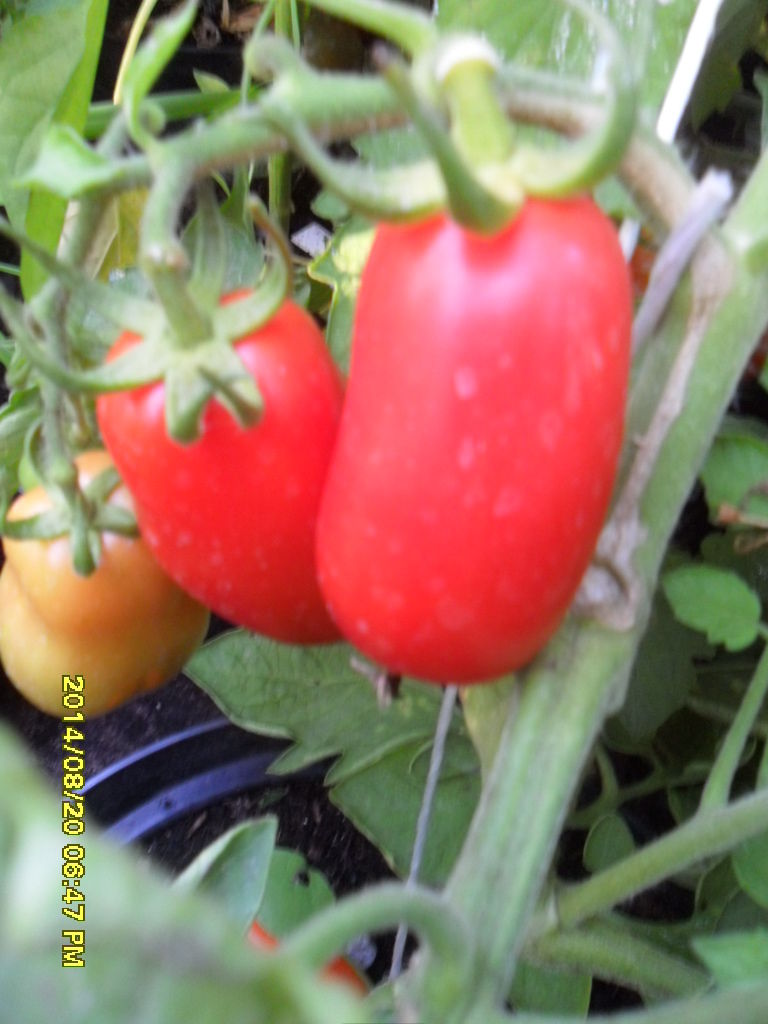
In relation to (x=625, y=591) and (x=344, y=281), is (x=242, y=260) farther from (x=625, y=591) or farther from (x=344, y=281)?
(x=625, y=591)

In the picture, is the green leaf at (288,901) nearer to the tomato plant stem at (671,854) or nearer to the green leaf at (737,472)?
the tomato plant stem at (671,854)

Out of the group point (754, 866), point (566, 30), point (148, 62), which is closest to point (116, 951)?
point (148, 62)

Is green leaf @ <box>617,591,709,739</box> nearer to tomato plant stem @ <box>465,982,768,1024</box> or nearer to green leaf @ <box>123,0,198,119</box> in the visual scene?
tomato plant stem @ <box>465,982,768,1024</box>

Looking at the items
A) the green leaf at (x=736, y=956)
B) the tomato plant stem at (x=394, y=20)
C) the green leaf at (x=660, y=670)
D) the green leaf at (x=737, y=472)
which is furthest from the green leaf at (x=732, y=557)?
the tomato plant stem at (x=394, y=20)

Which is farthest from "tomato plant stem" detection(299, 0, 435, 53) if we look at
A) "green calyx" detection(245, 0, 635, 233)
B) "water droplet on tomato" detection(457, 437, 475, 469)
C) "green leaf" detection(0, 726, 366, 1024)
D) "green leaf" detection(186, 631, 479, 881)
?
"green leaf" detection(186, 631, 479, 881)

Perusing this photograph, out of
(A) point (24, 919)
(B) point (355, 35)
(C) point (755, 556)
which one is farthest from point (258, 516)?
(B) point (355, 35)
